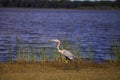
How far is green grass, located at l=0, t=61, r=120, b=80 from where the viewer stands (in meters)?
13.4

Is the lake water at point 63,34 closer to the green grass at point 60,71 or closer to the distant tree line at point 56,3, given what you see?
the green grass at point 60,71

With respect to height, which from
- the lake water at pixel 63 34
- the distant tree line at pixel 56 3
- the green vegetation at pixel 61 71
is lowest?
the distant tree line at pixel 56 3

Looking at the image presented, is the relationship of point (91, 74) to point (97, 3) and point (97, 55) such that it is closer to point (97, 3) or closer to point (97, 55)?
point (97, 55)

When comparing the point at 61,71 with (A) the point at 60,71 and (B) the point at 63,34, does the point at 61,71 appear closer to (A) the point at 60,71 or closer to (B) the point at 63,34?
(A) the point at 60,71

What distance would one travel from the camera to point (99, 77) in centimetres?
1348

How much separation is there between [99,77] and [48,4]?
485ft

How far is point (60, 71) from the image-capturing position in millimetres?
14758

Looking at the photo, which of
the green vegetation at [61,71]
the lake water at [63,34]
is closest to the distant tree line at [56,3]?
the lake water at [63,34]

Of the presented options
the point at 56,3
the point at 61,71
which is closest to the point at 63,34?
the point at 61,71

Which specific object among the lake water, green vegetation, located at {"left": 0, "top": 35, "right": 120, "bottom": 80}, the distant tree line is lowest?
the distant tree line

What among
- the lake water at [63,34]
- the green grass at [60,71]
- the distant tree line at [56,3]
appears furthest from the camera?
the distant tree line at [56,3]

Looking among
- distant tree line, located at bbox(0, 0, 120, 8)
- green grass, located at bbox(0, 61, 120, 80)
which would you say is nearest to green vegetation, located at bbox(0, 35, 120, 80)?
green grass, located at bbox(0, 61, 120, 80)

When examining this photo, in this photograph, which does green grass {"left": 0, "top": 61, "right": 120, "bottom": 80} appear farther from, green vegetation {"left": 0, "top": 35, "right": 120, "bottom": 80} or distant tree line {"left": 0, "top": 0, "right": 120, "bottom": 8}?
distant tree line {"left": 0, "top": 0, "right": 120, "bottom": 8}

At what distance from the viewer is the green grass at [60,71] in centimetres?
1342
